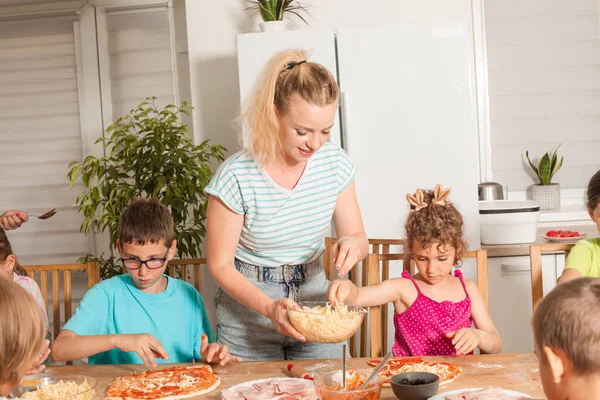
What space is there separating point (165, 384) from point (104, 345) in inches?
10.0

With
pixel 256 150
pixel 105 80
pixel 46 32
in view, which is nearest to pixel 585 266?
pixel 256 150

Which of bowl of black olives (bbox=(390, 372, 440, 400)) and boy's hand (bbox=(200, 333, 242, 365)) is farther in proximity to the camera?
boy's hand (bbox=(200, 333, 242, 365))

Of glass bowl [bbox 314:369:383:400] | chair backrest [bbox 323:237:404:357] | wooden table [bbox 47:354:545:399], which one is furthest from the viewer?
chair backrest [bbox 323:237:404:357]

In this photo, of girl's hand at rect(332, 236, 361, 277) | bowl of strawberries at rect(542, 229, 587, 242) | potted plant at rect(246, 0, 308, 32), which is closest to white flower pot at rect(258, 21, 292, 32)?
potted plant at rect(246, 0, 308, 32)

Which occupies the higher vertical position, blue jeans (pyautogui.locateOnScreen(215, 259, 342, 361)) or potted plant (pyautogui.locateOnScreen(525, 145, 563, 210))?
potted plant (pyautogui.locateOnScreen(525, 145, 563, 210))

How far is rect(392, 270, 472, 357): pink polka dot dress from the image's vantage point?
2.20 meters

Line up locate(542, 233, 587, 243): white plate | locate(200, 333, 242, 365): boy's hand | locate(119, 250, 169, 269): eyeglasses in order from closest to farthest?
locate(200, 333, 242, 365): boy's hand
locate(119, 250, 169, 269): eyeglasses
locate(542, 233, 587, 243): white plate

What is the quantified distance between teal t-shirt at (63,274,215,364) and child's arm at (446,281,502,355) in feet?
2.52

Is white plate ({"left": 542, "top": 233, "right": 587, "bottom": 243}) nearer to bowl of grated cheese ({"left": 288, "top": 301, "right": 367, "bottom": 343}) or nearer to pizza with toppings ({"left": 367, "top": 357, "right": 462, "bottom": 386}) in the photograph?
pizza with toppings ({"left": 367, "top": 357, "right": 462, "bottom": 386})

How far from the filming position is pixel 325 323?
1.58m

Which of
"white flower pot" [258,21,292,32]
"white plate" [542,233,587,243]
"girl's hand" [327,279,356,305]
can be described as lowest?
"white plate" [542,233,587,243]

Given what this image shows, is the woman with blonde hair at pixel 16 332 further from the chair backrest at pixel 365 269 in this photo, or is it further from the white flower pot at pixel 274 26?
the white flower pot at pixel 274 26

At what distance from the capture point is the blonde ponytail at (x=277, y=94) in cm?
180

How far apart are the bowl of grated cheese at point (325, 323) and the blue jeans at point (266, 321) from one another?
0.35 meters
